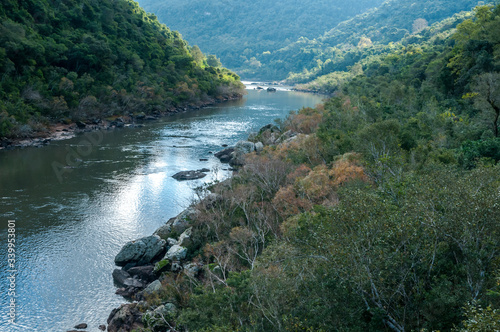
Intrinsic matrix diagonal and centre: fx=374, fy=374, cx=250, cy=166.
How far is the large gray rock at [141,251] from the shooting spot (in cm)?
2781

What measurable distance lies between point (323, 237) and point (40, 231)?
26.3 metres

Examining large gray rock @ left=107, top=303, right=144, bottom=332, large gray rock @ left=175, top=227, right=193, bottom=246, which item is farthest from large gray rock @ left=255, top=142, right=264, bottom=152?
large gray rock @ left=107, top=303, right=144, bottom=332

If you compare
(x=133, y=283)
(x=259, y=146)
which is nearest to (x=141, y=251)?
(x=133, y=283)

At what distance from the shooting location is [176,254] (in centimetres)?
2789

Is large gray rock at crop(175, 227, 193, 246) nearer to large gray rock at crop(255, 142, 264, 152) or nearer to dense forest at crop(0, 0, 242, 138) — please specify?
large gray rock at crop(255, 142, 264, 152)

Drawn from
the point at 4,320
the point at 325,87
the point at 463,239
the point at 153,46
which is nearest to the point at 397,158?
the point at 463,239

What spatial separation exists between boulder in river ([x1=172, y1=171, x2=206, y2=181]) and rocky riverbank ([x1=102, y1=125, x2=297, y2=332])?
448 inches

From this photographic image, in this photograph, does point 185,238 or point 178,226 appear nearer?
point 185,238

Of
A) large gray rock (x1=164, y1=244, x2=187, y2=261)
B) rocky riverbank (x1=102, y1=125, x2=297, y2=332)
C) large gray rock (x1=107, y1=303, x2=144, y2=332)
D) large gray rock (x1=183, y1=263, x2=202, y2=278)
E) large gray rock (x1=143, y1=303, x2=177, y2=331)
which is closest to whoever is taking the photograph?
large gray rock (x1=143, y1=303, x2=177, y2=331)

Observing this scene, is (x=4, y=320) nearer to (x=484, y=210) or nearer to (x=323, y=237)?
(x=323, y=237)

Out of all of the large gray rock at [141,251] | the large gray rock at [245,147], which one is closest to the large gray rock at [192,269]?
the large gray rock at [141,251]

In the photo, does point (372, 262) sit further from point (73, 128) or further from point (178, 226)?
point (73, 128)

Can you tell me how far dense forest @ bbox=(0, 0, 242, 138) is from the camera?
58.2 metres

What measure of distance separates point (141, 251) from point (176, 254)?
8.99 feet
